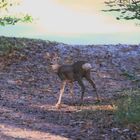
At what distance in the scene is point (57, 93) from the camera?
45.8 feet

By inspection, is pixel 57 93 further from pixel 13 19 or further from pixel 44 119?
pixel 13 19

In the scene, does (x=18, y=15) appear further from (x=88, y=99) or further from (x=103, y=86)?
(x=88, y=99)

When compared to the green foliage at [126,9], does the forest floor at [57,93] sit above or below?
below

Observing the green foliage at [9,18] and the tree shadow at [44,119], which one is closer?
the tree shadow at [44,119]

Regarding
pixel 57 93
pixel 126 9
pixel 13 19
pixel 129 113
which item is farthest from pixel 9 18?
pixel 129 113

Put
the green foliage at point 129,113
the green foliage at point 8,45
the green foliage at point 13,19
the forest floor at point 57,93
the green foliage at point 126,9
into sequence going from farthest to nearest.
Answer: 1. the green foliage at point 13,19
2. the green foliage at point 8,45
3. the green foliage at point 126,9
4. the forest floor at point 57,93
5. the green foliage at point 129,113

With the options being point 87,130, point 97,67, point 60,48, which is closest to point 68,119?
point 87,130

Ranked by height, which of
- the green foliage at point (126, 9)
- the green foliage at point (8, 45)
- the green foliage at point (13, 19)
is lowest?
the green foliage at point (8, 45)

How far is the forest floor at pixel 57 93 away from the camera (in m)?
8.90

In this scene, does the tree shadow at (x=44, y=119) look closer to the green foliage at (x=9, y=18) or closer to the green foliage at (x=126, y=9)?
the green foliage at (x=126, y=9)

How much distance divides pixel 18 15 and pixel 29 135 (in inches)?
438

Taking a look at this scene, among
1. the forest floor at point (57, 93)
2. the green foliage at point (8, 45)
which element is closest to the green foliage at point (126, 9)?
the forest floor at point (57, 93)

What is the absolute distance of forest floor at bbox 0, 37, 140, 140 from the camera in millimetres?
8898

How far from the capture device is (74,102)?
12289mm
